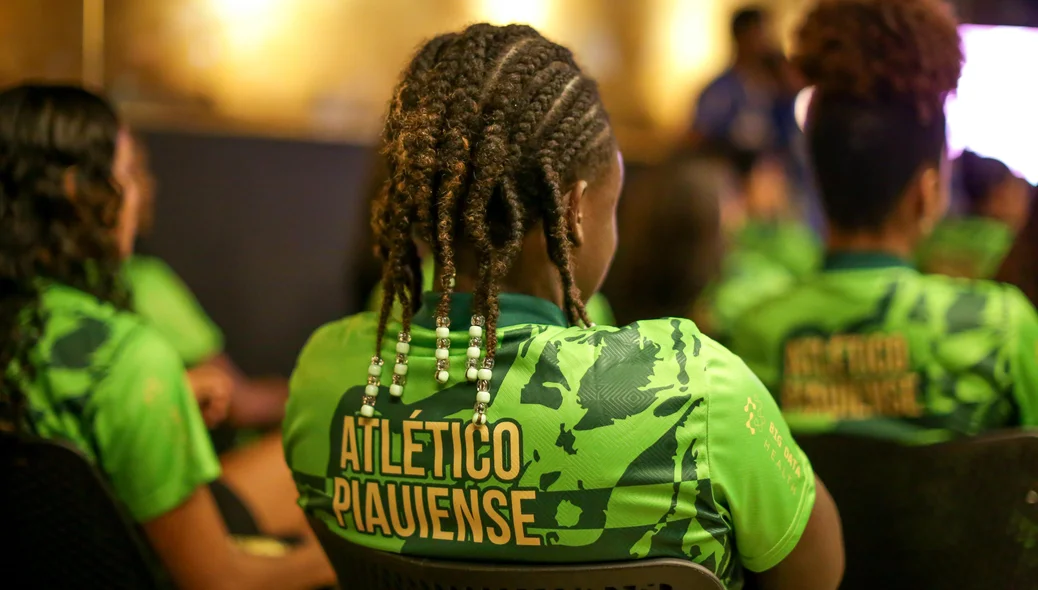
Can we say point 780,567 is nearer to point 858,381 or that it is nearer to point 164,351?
point 858,381

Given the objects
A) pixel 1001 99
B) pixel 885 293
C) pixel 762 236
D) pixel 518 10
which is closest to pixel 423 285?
pixel 885 293

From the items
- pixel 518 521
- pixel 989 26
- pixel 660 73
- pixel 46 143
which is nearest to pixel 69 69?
pixel 46 143

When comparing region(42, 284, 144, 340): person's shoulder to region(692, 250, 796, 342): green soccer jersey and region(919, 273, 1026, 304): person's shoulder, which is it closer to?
region(919, 273, 1026, 304): person's shoulder

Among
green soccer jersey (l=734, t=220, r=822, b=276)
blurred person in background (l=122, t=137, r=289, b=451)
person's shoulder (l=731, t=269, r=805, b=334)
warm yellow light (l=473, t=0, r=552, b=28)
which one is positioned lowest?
blurred person in background (l=122, t=137, r=289, b=451)

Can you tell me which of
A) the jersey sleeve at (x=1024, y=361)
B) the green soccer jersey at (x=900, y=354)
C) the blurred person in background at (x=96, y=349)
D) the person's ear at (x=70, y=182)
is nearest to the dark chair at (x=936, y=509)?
the green soccer jersey at (x=900, y=354)

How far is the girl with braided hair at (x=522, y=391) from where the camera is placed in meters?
0.86

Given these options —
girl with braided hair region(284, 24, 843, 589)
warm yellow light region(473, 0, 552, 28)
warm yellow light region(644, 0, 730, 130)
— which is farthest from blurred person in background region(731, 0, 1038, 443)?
warm yellow light region(644, 0, 730, 130)

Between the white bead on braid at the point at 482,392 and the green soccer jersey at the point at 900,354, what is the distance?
2.17 feet

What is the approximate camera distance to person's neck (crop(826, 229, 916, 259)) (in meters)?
1.47

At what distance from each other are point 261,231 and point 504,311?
252 centimetres

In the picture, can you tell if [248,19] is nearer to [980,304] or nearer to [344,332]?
[344,332]

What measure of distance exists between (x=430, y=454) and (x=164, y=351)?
0.53 m

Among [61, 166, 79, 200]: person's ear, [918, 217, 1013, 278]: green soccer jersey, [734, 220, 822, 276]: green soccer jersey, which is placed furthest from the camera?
[734, 220, 822, 276]: green soccer jersey

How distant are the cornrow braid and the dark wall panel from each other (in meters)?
2.17
